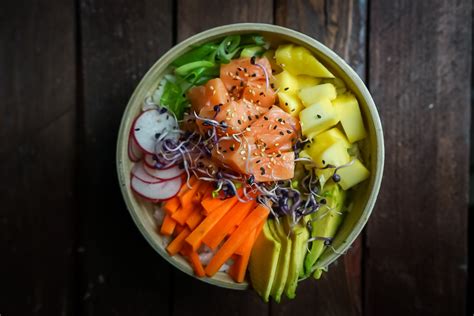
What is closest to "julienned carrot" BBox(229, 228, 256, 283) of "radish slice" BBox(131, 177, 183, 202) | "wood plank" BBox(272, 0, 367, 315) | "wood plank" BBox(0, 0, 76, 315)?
"radish slice" BBox(131, 177, 183, 202)

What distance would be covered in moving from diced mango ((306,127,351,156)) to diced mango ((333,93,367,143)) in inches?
1.1

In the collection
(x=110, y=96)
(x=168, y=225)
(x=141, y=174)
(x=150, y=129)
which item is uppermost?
(x=110, y=96)

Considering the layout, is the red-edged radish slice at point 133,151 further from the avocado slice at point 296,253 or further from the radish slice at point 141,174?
the avocado slice at point 296,253

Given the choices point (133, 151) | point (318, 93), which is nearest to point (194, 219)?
point (133, 151)

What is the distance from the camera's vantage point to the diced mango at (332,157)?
4.27ft

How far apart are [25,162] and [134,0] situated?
61cm

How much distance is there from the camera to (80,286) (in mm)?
1589

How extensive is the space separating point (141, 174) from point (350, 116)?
0.58 m

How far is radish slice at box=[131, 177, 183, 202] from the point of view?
4.36 ft

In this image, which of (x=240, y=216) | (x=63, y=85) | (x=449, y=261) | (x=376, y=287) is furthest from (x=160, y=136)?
(x=449, y=261)

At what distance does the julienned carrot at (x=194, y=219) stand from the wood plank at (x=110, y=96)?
0.30 metres

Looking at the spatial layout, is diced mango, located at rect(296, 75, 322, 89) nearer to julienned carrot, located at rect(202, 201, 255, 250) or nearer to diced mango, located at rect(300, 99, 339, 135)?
diced mango, located at rect(300, 99, 339, 135)

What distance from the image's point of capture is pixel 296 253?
51.5 inches

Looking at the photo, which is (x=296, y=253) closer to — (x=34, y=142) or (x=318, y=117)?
(x=318, y=117)
